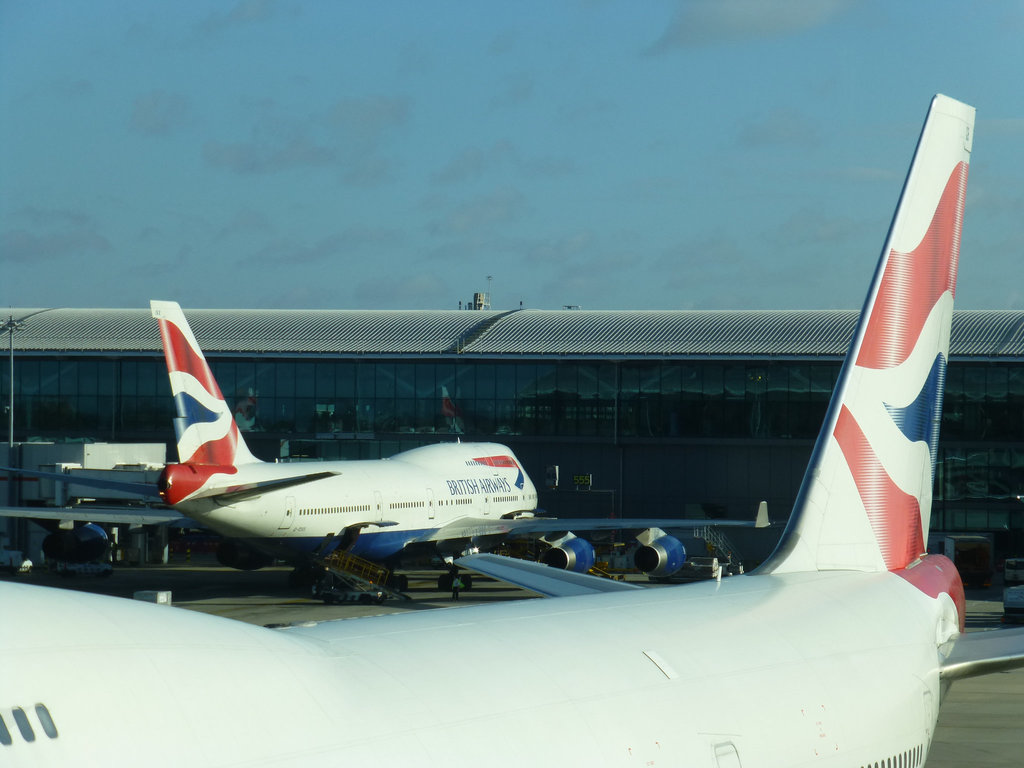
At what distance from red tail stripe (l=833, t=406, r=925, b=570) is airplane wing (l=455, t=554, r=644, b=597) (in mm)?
2799

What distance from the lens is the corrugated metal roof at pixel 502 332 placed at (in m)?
67.7

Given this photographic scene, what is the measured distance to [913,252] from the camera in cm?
1384

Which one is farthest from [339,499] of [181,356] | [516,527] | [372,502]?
[516,527]

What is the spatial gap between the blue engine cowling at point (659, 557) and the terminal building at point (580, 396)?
2052 cm

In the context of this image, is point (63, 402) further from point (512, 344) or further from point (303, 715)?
point (303, 715)

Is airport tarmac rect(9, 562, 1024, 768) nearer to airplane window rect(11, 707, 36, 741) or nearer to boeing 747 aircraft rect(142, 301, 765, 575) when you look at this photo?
boeing 747 aircraft rect(142, 301, 765, 575)

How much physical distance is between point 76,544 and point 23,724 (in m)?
44.2

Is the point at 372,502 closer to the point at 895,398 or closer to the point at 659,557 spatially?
the point at 659,557

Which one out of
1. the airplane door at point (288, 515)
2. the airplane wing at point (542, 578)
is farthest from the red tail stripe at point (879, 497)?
the airplane door at point (288, 515)

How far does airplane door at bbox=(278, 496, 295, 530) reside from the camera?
42.1 meters

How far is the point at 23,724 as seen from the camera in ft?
15.4

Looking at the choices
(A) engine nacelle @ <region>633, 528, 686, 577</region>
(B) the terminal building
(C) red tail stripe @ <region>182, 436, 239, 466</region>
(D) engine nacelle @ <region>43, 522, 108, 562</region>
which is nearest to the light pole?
(B) the terminal building

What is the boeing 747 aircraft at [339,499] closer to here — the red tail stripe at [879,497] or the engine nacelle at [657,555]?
the engine nacelle at [657,555]

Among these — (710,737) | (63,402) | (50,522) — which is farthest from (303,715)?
(63,402)
